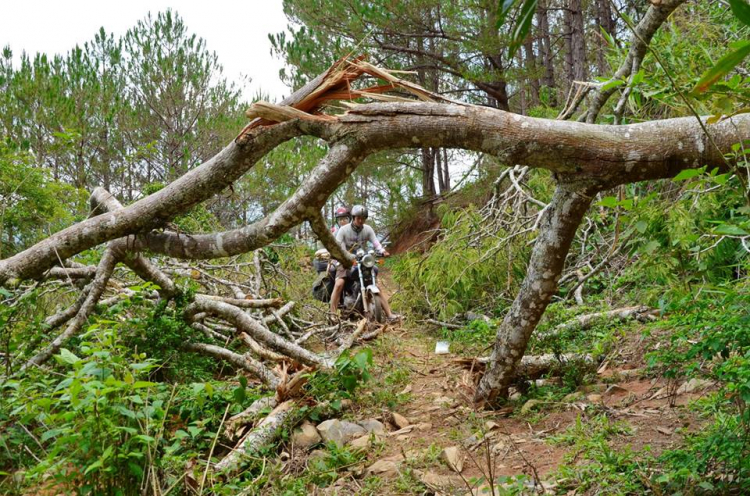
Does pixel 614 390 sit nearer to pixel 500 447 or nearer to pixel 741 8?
pixel 500 447

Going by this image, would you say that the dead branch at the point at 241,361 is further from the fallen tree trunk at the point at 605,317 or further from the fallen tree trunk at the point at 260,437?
the fallen tree trunk at the point at 605,317

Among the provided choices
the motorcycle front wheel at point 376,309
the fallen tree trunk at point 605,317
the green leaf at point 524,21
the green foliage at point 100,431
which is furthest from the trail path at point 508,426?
the motorcycle front wheel at point 376,309

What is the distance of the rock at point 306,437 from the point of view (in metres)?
3.32

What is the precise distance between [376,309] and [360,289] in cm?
46

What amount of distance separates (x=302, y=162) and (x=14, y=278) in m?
9.85

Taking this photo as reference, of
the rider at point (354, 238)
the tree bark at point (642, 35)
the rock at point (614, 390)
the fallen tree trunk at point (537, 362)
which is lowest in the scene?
the rock at point (614, 390)

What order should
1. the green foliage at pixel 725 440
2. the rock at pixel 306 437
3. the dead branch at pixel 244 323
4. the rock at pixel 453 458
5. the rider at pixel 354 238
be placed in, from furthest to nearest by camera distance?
the rider at pixel 354 238 < the dead branch at pixel 244 323 < the rock at pixel 306 437 < the rock at pixel 453 458 < the green foliage at pixel 725 440

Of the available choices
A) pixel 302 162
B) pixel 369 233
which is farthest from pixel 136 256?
pixel 302 162

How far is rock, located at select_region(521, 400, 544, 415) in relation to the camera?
11.3 feet

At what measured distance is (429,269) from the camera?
671 cm

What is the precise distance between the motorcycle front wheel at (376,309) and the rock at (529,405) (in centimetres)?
372

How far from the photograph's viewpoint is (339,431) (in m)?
3.40

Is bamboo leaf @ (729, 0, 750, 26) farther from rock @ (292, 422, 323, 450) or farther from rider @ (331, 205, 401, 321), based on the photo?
rider @ (331, 205, 401, 321)

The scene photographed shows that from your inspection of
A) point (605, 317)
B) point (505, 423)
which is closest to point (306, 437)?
point (505, 423)
